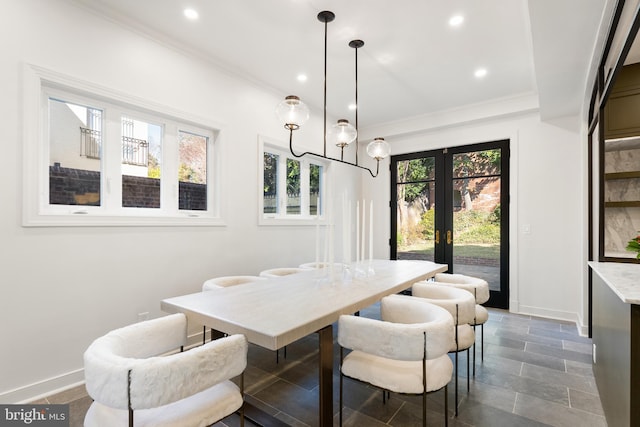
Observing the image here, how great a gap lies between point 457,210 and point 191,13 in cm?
419

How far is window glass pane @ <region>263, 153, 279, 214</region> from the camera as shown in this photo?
4.02 m

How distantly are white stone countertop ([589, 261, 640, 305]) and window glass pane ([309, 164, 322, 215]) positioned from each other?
3.34 m

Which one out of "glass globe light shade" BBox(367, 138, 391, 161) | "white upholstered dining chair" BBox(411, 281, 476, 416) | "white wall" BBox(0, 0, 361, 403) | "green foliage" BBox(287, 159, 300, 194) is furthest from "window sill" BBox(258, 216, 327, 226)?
"white upholstered dining chair" BBox(411, 281, 476, 416)

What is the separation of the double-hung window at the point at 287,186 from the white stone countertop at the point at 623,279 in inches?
104

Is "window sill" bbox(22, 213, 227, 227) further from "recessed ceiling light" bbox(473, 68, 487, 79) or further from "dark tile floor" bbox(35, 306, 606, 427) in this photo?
"recessed ceiling light" bbox(473, 68, 487, 79)

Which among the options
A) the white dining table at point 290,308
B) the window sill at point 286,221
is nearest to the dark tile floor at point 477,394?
the white dining table at point 290,308

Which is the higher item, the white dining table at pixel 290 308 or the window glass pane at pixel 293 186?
the window glass pane at pixel 293 186

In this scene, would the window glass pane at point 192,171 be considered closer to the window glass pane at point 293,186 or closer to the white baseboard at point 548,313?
the window glass pane at point 293,186

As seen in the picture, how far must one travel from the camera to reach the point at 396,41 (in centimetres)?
290

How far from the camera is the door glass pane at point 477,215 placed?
14.8 ft

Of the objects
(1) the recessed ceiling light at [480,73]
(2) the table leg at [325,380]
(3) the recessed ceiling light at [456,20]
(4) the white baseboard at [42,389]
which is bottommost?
(4) the white baseboard at [42,389]

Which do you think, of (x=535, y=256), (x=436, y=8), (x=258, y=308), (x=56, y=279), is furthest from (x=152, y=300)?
(x=535, y=256)

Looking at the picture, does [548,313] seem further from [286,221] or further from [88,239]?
[88,239]

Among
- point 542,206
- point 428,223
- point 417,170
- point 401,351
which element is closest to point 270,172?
point 417,170
